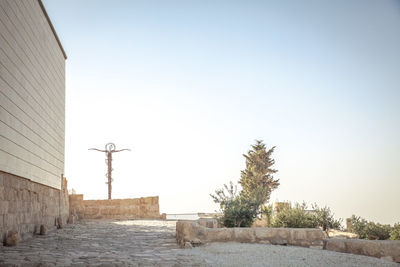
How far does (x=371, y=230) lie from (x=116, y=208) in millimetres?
11504

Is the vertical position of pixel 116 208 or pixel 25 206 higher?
pixel 25 206

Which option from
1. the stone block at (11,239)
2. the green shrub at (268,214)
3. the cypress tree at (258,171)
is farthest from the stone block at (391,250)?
the cypress tree at (258,171)

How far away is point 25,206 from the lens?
356 inches

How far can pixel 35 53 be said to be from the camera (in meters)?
9.82

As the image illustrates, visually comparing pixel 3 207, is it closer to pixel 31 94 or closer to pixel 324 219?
pixel 31 94

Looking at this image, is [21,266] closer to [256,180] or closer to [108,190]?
[108,190]

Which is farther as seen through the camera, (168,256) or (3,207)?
(3,207)

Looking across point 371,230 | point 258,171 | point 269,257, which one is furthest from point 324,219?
point 258,171

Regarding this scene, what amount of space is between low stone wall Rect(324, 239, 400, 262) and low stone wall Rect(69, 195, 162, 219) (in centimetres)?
1244

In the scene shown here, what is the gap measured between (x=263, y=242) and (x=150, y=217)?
11530 mm

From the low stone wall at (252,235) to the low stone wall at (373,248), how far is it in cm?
47

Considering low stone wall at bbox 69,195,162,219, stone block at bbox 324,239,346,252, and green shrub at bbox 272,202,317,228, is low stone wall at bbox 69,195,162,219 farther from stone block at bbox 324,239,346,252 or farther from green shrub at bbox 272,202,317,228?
stone block at bbox 324,239,346,252

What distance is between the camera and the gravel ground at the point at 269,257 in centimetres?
538

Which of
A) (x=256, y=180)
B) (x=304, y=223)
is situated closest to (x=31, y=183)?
(x=304, y=223)
